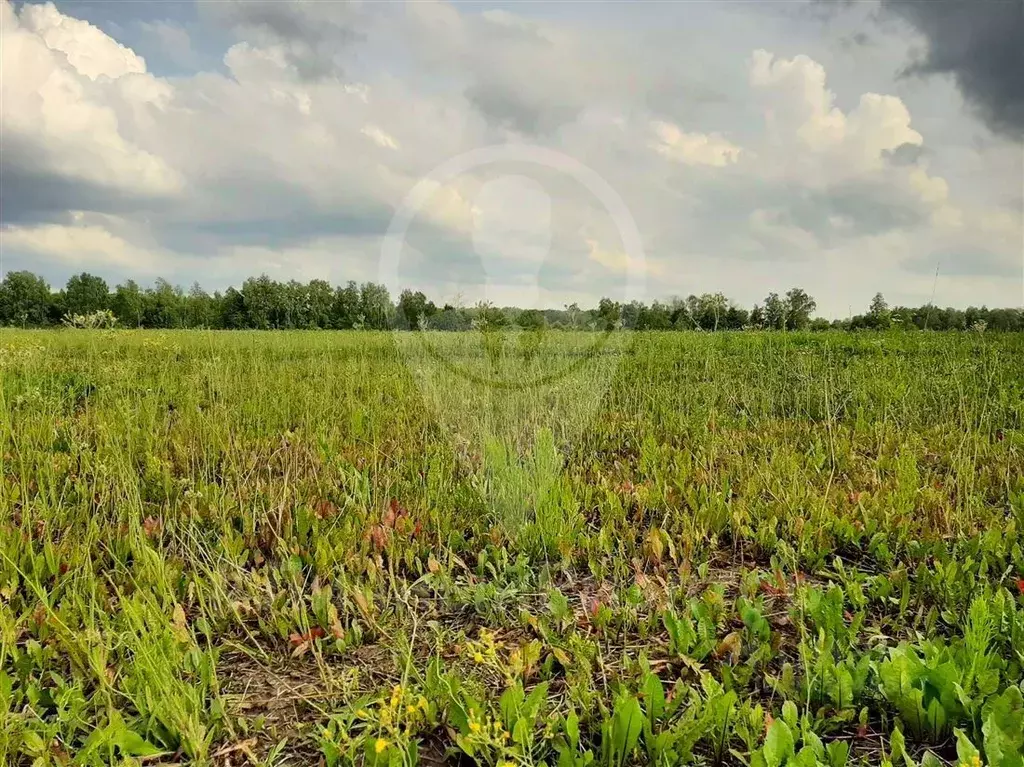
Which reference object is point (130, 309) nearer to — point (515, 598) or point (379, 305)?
point (379, 305)

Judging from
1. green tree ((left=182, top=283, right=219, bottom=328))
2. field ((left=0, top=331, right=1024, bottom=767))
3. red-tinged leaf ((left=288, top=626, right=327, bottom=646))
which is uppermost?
green tree ((left=182, top=283, right=219, bottom=328))

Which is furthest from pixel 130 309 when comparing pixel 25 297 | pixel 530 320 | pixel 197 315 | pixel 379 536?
pixel 25 297

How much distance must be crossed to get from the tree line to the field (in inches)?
95.0

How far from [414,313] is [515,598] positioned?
5788 millimetres

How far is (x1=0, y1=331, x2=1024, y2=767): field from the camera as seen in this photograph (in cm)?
213

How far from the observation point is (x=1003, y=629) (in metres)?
2.60

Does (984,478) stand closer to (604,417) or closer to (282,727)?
(604,417)

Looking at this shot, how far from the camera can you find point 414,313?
8.38 m

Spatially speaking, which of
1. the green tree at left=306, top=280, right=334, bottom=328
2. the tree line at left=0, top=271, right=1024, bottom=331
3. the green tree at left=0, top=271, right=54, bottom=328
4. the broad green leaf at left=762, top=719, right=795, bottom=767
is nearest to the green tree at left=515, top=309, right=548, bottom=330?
the tree line at left=0, top=271, right=1024, bottom=331

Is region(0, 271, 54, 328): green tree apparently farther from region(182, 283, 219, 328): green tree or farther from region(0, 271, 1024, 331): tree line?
region(182, 283, 219, 328): green tree

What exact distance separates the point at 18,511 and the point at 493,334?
6599mm

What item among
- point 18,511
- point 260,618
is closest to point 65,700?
point 260,618

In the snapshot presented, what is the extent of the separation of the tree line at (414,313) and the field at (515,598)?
2412 mm

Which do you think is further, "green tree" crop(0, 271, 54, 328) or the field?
"green tree" crop(0, 271, 54, 328)
